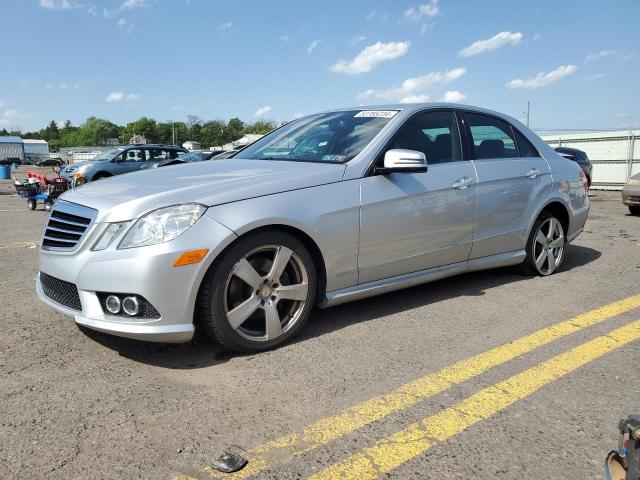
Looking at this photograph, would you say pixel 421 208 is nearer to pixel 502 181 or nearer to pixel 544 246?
pixel 502 181

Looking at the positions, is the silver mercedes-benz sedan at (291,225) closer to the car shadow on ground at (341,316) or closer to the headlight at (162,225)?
the headlight at (162,225)

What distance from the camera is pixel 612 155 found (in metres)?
18.8

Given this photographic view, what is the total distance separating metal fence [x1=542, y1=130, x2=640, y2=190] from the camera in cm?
1812

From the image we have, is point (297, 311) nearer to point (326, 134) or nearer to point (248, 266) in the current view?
point (248, 266)

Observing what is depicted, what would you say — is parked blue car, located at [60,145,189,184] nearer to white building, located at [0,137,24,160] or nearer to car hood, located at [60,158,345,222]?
car hood, located at [60,158,345,222]

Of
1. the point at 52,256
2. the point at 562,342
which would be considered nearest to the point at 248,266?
the point at 52,256

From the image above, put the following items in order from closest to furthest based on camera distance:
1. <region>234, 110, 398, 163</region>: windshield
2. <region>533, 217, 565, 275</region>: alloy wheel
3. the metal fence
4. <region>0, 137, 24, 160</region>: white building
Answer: <region>234, 110, 398, 163</region>: windshield
<region>533, 217, 565, 275</region>: alloy wheel
the metal fence
<region>0, 137, 24, 160</region>: white building

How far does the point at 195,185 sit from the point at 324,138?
48.9 inches

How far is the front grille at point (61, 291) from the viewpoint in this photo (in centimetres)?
292

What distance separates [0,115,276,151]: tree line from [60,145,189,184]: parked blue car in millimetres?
95630

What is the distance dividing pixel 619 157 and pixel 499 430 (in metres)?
19.5

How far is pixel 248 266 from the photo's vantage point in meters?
2.97

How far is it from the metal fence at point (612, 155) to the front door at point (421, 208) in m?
15.7

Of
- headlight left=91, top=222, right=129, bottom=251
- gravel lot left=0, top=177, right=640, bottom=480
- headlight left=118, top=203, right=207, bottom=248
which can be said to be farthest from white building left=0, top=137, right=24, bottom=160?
headlight left=118, top=203, right=207, bottom=248
